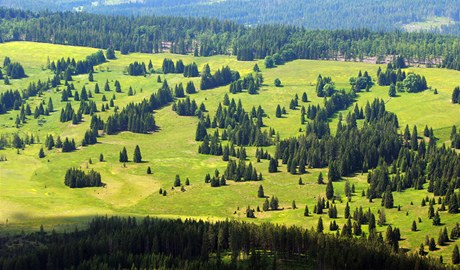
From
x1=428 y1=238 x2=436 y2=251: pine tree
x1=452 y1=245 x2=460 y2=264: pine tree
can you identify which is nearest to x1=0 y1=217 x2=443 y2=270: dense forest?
x1=428 y1=238 x2=436 y2=251: pine tree

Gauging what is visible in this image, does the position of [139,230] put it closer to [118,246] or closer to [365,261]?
[118,246]

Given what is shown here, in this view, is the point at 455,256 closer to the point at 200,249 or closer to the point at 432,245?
the point at 432,245

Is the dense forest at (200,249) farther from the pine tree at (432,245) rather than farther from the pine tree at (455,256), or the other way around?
the pine tree at (455,256)

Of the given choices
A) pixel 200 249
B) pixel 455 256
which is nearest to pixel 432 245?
pixel 455 256

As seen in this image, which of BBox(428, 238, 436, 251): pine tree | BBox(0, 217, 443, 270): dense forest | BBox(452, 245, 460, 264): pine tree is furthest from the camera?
BBox(428, 238, 436, 251): pine tree

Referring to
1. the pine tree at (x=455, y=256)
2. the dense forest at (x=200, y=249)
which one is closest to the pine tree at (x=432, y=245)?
the pine tree at (x=455, y=256)

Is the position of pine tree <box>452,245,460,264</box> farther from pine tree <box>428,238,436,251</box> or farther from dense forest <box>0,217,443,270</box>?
dense forest <box>0,217,443,270</box>

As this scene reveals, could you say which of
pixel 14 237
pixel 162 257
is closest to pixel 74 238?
pixel 14 237

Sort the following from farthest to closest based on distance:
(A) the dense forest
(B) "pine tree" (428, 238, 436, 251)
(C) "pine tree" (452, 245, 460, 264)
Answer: (B) "pine tree" (428, 238, 436, 251)
(C) "pine tree" (452, 245, 460, 264)
(A) the dense forest
